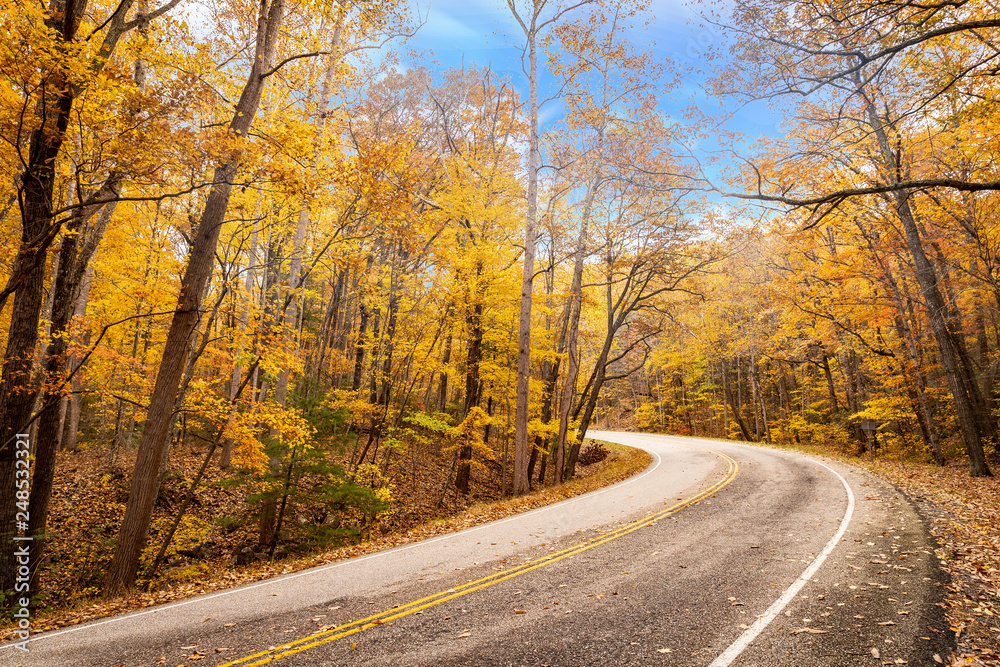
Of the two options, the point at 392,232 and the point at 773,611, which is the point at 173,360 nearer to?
the point at 392,232

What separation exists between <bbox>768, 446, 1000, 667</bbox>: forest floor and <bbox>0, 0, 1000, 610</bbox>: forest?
2151 mm

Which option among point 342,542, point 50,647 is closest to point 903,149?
point 342,542

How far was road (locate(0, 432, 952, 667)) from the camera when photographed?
4191mm

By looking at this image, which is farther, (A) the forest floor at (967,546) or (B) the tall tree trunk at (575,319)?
(B) the tall tree trunk at (575,319)

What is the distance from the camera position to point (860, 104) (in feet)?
29.2

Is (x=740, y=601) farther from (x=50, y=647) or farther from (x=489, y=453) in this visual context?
(x=489, y=453)

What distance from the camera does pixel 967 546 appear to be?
678cm

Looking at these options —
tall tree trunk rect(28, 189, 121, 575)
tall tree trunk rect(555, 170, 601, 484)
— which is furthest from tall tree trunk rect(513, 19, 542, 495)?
tall tree trunk rect(28, 189, 121, 575)

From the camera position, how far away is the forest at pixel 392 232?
21.8 feet

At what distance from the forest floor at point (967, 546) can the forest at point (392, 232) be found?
2.15 m

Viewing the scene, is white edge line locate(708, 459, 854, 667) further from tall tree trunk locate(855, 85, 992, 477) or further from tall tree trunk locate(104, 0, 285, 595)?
tall tree trunk locate(855, 85, 992, 477)

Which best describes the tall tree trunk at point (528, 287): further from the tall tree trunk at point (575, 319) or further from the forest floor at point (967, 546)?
the forest floor at point (967, 546)

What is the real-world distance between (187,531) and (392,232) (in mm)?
9390

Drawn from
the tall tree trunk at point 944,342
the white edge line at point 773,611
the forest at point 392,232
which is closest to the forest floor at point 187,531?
the forest at point 392,232
